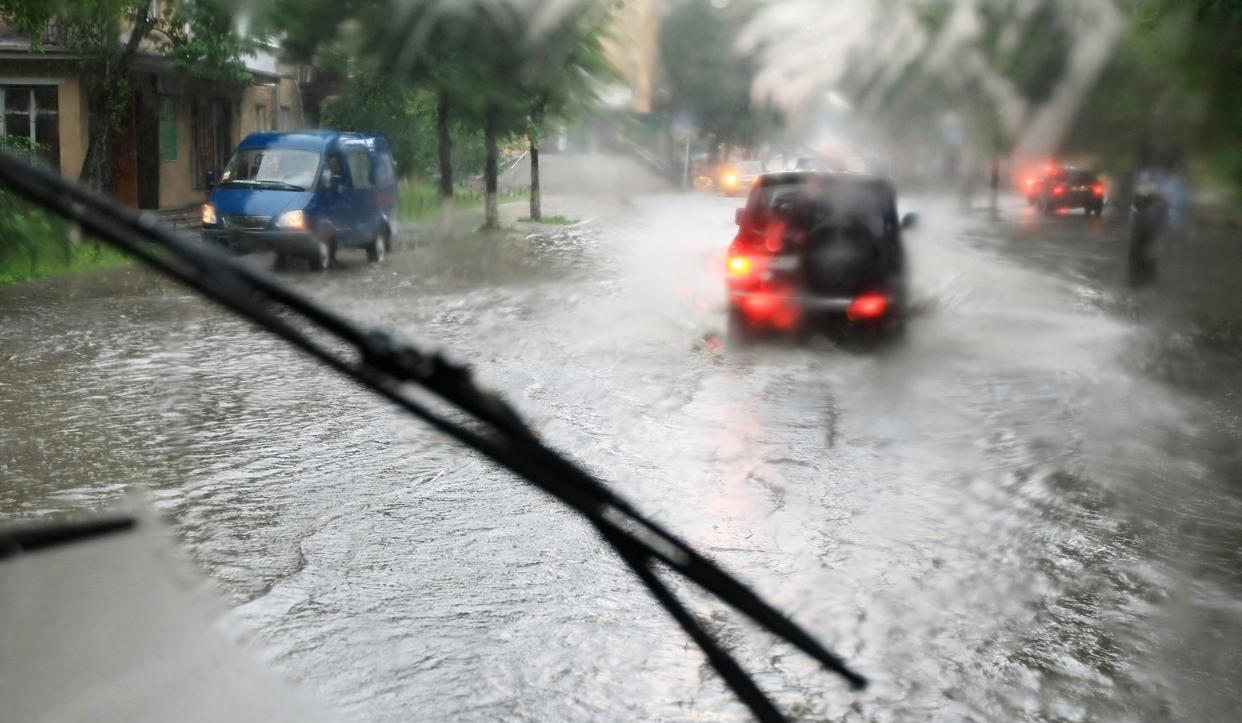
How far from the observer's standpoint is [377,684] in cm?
415

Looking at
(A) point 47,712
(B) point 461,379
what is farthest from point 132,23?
(A) point 47,712

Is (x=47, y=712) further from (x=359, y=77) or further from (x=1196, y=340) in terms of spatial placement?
(x=1196, y=340)

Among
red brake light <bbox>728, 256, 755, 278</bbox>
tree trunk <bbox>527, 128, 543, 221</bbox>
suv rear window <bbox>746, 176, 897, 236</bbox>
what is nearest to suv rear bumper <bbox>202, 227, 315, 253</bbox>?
tree trunk <bbox>527, 128, 543, 221</bbox>

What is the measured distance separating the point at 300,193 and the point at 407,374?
1.94 metres

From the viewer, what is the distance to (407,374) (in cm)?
136

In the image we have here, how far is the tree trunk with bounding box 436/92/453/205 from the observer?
145 cm

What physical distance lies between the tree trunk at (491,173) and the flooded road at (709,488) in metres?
0.13

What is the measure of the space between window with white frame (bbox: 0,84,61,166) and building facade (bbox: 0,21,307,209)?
0.02 m

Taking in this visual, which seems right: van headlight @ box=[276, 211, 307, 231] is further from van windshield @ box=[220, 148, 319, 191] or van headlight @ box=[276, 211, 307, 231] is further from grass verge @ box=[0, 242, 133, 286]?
grass verge @ box=[0, 242, 133, 286]

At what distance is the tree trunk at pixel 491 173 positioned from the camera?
142 cm

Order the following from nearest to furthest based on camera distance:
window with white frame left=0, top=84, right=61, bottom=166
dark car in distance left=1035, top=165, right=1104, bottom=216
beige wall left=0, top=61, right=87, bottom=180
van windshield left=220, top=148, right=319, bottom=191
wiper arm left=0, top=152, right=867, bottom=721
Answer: wiper arm left=0, top=152, right=867, bottom=721 → dark car in distance left=1035, top=165, right=1104, bottom=216 → van windshield left=220, top=148, right=319, bottom=191 → beige wall left=0, top=61, right=87, bottom=180 → window with white frame left=0, top=84, right=61, bottom=166

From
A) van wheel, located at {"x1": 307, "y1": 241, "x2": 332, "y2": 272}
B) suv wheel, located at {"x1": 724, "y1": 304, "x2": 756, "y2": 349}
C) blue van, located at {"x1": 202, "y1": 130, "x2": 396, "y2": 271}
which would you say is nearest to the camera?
blue van, located at {"x1": 202, "y1": 130, "x2": 396, "y2": 271}

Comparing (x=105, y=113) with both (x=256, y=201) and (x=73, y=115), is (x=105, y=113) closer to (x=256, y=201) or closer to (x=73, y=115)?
(x=73, y=115)

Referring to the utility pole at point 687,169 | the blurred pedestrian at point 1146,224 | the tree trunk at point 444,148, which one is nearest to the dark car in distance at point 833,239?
the utility pole at point 687,169
